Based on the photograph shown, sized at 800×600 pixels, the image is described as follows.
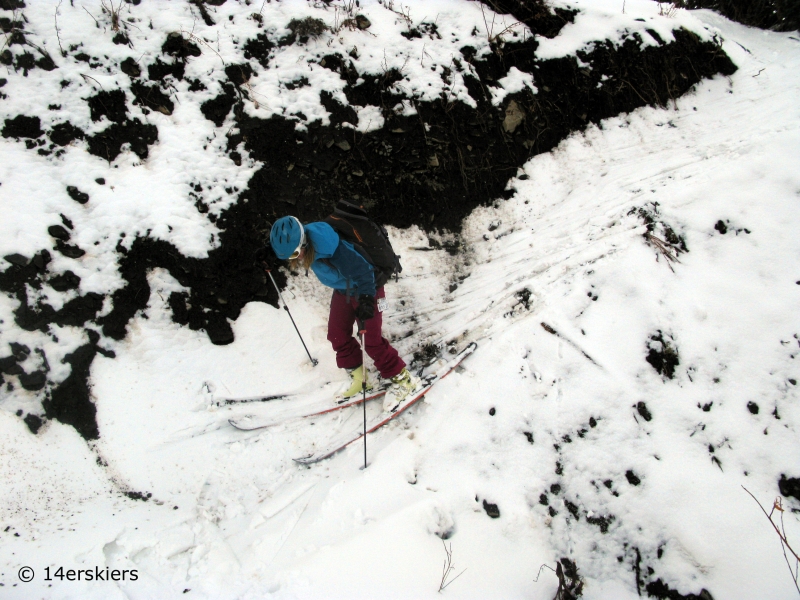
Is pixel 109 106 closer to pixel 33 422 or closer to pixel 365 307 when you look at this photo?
pixel 33 422

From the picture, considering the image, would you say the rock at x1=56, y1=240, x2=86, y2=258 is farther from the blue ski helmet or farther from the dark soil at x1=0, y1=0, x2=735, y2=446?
the blue ski helmet

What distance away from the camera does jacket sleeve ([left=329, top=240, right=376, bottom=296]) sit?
147 inches

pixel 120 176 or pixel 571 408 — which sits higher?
pixel 120 176

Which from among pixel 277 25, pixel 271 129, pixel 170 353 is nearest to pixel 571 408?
pixel 170 353

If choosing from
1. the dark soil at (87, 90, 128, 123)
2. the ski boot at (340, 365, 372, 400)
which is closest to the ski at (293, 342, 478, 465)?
the ski boot at (340, 365, 372, 400)

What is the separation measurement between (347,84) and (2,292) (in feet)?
15.2

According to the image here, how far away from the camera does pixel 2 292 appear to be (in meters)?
3.97

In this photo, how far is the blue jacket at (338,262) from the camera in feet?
11.8

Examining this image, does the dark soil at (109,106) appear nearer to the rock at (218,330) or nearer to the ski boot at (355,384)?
the rock at (218,330)

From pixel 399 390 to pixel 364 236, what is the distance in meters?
1.80

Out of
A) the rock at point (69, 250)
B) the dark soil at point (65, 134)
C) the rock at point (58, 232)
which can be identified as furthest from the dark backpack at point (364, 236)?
the dark soil at point (65, 134)

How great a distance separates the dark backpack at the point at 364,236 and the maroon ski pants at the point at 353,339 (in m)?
0.38

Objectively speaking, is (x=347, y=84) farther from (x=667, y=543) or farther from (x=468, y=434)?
(x=667, y=543)

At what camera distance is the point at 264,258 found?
14.5ft
